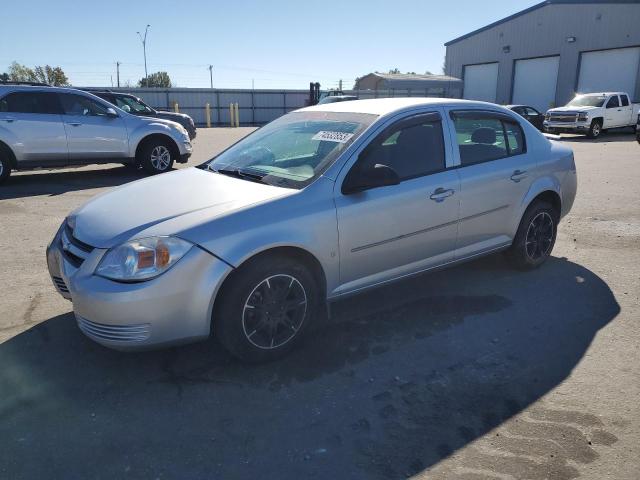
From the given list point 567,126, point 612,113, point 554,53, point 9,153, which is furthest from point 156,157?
point 554,53

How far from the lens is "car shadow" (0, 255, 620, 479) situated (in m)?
2.50

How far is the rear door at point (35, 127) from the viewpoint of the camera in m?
9.37

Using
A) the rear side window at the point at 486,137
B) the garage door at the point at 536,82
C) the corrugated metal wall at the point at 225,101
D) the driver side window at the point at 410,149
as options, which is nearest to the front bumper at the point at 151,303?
the driver side window at the point at 410,149

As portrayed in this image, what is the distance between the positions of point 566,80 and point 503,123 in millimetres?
28920

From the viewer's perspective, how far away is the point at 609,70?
2775 centimetres

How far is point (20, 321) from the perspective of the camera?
3934 mm

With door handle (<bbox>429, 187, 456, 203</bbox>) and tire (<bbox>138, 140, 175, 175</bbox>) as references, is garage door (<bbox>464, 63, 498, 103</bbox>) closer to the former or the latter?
tire (<bbox>138, 140, 175, 175</bbox>)

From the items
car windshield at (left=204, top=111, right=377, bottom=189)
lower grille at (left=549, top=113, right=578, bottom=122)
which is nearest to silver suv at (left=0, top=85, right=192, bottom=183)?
car windshield at (left=204, top=111, right=377, bottom=189)

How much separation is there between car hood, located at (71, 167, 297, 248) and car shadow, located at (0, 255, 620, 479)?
87 centimetres

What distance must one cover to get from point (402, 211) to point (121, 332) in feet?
6.73

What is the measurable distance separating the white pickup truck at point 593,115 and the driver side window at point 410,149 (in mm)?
19923

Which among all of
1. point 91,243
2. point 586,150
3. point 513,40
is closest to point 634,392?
point 91,243

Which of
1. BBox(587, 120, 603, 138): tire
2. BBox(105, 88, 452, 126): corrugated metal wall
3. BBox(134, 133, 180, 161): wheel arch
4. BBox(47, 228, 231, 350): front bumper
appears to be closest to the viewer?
BBox(47, 228, 231, 350): front bumper

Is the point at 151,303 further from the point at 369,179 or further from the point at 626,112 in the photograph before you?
the point at 626,112
